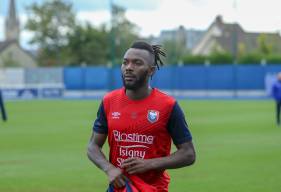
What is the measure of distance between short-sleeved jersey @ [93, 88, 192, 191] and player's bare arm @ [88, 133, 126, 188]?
11cm

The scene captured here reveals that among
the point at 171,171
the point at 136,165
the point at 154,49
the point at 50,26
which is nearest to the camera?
the point at 136,165

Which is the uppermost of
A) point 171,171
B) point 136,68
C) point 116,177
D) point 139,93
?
point 136,68

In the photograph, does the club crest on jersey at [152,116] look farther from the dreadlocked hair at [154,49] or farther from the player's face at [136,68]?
the dreadlocked hair at [154,49]

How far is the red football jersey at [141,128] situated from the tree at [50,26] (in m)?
103

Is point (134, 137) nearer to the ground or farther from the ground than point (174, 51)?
farther from the ground

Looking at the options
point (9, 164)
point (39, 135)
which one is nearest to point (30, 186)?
point (9, 164)

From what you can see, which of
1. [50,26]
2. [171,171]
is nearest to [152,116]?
[171,171]

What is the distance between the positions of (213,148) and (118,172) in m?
13.8

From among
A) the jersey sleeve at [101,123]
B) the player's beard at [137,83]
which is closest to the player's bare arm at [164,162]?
the jersey sleeve at [101,123]

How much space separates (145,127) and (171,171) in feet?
29.5

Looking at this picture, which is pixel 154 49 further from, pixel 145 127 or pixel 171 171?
pixel 171 171

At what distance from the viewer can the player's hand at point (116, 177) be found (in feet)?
20.2

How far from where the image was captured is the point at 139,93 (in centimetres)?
630

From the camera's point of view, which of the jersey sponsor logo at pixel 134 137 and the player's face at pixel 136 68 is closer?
the player's face at pixel 136 68
